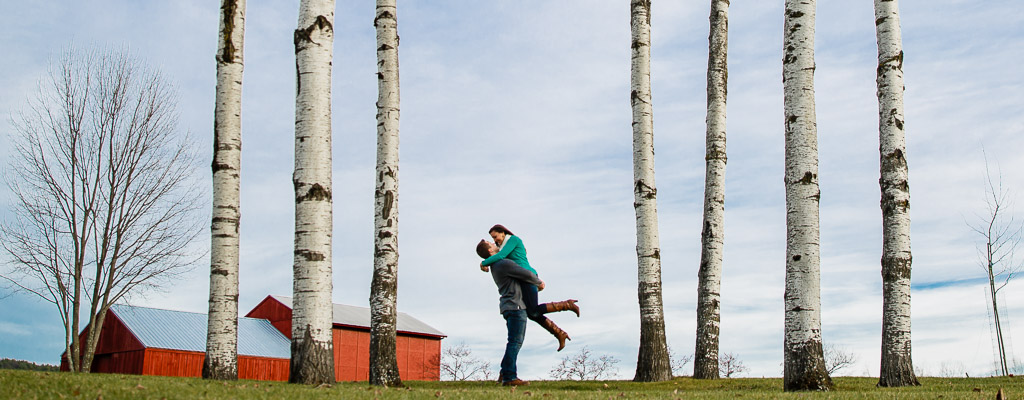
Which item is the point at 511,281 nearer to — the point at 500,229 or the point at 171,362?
the point at 500,229

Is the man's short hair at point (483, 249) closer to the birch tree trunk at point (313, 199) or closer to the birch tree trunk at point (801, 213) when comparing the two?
the birch tree trunk at point (313, 199)

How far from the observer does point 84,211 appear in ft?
79.0

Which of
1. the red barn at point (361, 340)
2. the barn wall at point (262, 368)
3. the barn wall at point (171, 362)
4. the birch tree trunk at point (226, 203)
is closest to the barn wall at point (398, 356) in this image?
the red barn at point (361, 340)

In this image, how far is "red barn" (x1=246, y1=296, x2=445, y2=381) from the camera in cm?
3418

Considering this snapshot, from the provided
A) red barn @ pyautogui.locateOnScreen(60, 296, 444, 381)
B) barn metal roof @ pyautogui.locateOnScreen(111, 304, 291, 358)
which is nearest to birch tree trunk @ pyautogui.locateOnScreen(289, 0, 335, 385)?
red barn @ pyautogui.locateOnScreen(60, 296, 444, 381)

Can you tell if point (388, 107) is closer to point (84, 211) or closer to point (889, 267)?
point (889, 267)

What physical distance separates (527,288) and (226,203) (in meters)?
4.61

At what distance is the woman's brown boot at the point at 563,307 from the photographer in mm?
10781

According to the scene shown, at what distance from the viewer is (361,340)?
35312 millimetres

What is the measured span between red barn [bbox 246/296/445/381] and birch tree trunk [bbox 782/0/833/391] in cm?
2574

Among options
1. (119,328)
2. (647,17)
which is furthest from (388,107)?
(119,328)

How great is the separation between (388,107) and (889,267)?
30.3 ft

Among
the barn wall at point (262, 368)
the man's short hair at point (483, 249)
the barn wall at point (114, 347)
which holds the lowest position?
the barn wall at point (262, 368)

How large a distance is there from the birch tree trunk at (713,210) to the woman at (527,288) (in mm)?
5980
